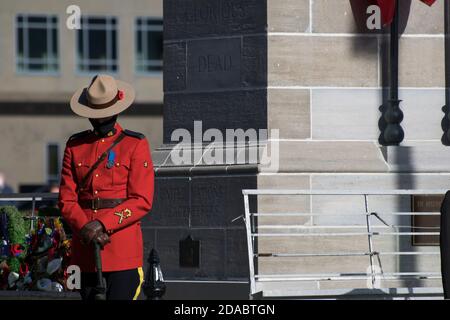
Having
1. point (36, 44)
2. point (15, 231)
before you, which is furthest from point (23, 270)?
point (36, 44)

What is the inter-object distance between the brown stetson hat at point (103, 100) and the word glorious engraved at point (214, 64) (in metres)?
5.16

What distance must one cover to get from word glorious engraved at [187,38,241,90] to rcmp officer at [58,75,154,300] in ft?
17.0

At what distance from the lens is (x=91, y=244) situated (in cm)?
1017

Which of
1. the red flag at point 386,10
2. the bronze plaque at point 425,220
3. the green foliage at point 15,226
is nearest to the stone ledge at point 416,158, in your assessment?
the bronze plaque at point 425,220

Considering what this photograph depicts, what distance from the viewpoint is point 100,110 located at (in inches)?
407

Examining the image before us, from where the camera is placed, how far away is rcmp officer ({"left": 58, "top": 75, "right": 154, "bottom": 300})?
1023 cm

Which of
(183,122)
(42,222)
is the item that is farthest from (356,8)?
(42,222)

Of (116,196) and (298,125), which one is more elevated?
(298,125)

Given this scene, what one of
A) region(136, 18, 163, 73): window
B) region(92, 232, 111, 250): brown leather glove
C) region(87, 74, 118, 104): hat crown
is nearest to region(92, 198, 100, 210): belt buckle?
region(92, 232, 111, 250): brown leather glove

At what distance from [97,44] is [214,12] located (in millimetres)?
37487

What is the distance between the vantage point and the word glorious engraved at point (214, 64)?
15.6 meters

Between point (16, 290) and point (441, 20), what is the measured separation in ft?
17.7

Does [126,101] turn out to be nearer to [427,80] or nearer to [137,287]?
[137,287]

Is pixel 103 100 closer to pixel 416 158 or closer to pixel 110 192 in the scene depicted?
pixel 110 192
